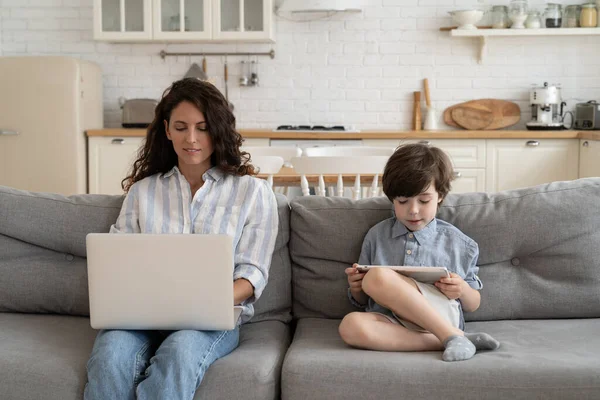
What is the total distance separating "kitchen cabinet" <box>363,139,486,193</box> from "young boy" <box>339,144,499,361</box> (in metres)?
2.99

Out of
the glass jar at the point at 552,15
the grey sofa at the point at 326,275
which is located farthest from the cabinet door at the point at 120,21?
the grey sofa at the point at 326,275

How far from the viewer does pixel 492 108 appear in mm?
5762

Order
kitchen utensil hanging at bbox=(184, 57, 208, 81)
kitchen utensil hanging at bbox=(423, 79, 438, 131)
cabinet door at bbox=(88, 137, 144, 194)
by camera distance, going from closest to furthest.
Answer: cabinet door at bbox=(88, 137, 144, 194) → kitchen utensil hanging at bbox=(423, 79, 438, 131) → kitchen utensil hanging at bbox=(184, 57, 208, 81)

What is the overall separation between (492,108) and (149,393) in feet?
14.4

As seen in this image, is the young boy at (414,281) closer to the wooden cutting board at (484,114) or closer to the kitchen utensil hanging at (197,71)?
the wooden cutting board at (484,114)

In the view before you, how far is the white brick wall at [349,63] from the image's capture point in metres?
5.75

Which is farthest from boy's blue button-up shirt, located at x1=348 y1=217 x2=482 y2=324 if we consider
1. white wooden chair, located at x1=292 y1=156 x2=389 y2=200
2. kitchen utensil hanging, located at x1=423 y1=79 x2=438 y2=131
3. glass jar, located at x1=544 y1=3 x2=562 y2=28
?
glass jar, located at x1=544 y1=3 x2=562 y2=28

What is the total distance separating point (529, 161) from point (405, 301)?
11.3ft

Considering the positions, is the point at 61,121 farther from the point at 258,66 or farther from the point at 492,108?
the point at 492,108

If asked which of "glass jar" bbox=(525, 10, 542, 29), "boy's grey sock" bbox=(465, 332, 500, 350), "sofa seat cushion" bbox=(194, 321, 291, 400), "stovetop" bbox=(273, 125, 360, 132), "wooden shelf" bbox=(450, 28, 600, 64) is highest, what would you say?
"glass jar" bbox=(525, 10, 542, 29)

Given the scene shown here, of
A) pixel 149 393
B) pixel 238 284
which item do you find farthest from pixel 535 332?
pixel 149 393

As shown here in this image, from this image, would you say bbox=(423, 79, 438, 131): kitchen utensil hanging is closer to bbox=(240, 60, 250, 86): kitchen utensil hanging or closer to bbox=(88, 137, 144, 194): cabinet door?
bbox=(240, 60, 250, 86): kitchen utensil hanging

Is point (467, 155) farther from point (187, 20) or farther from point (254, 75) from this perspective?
point (187, 20)

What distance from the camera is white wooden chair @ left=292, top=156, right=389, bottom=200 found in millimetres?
3451
